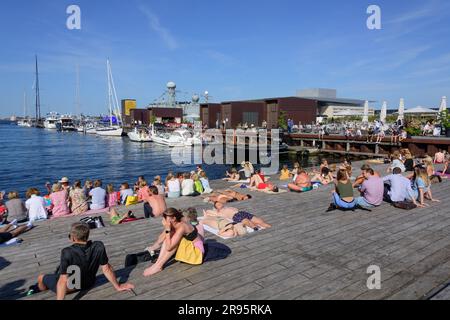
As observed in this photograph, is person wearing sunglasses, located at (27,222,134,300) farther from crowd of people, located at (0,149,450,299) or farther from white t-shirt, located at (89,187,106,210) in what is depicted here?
white t-shirt, located at (89,187,106,210)

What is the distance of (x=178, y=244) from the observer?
479cm

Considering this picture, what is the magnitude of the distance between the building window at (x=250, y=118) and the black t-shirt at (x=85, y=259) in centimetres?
5050

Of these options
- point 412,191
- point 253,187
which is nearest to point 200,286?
point 412,191

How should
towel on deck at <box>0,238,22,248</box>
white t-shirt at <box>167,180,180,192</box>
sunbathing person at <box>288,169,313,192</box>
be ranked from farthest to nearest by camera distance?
white t-shirt at <box>167,180,180,192</box> < sunbathing person at <box>288,169,313,192</box> < towel on deck at <box>0,238,22,248</box>

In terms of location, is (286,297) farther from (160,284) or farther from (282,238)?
(282,238)

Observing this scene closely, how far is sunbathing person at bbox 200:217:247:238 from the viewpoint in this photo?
20.6ft

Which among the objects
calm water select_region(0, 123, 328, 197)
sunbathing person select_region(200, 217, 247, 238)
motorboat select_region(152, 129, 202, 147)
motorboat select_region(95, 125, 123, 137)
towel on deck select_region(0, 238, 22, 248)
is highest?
motorboat select_region(95, 125, 123, 137)

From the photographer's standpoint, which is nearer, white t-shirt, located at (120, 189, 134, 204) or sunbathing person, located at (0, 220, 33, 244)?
sunbathing person, located at (0, 220, 33, 244)

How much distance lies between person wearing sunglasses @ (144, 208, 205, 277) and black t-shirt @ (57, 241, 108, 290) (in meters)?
0.75

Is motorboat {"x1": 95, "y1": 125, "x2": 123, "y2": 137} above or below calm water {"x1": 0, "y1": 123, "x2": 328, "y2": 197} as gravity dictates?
above

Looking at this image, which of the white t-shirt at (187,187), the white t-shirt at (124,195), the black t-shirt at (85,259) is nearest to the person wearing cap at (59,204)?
the white t-shirt at (124,195)

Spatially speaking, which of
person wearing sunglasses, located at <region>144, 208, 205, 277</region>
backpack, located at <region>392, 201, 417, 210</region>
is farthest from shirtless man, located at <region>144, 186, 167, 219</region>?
backpack, located at <region>392, 201, 417, 210</region>

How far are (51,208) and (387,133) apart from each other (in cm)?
2994

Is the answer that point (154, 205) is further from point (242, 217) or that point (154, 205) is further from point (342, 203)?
point (342, 203)
